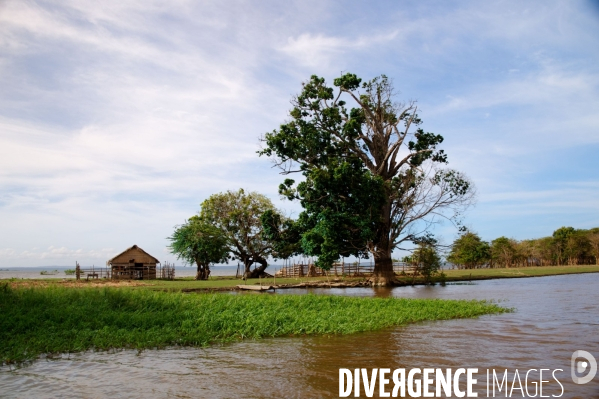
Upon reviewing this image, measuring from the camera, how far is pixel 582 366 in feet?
29.4

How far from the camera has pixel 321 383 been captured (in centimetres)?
781

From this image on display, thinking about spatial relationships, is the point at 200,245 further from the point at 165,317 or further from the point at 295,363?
the point at 295,363

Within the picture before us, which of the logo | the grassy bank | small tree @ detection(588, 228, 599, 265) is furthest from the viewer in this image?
small tree @ detection(588, 228, 599, 265)

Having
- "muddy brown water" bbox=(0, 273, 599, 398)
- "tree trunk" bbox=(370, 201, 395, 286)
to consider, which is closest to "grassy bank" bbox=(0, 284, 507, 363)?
"muddy brown water" bbox=(0, 273, 599, 398)

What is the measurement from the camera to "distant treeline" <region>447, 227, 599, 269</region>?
202 feet

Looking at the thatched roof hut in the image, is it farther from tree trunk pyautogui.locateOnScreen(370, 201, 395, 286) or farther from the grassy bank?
the grassy bank

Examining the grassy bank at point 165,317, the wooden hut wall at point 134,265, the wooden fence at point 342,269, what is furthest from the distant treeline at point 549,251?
the grassy bank at point 165,317

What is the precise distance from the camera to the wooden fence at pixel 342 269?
41.9 meters

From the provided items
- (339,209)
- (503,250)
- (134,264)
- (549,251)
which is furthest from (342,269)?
(549,251)

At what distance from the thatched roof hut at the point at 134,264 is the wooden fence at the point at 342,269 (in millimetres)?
13399

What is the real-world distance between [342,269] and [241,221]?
1048cm

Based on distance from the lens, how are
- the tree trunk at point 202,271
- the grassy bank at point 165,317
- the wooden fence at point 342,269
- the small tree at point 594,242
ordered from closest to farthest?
1. the grassy bank at point 165,317
2. the wooden fence at point 342,269
3. the tree trunk at point 202,271
4. the small tree at point 594,242

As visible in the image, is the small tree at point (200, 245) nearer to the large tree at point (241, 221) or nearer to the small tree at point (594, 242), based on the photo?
the large tree at point (241, 221)

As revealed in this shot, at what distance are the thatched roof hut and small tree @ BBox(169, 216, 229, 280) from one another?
2.85 m
